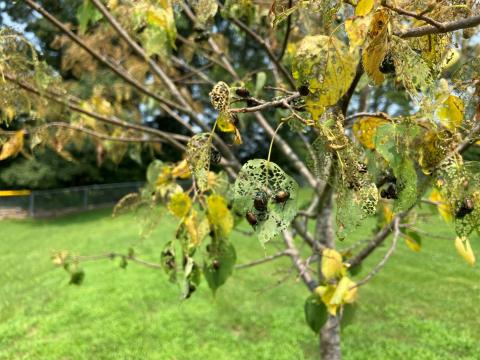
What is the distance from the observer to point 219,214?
3.09 ft

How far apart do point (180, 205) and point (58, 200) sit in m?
11.5

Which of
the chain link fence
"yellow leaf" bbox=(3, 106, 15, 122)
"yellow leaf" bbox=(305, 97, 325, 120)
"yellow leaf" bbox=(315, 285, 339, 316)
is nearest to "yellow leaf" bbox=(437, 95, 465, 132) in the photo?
"yellow leaf" bbox=(305, 97, 325, 120)

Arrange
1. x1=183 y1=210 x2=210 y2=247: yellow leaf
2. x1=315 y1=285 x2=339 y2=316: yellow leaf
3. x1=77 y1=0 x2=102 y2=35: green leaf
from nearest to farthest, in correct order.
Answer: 1. x1=183 y1=210 x2=210 y2=247: yellow leaf
2. x1=315 y1=285 x2=339 y2=316: yellow leaf
3. x1=77 y1=0 x2=102 y2=35: green leaf

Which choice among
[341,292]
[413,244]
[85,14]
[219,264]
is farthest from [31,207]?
[341,292]

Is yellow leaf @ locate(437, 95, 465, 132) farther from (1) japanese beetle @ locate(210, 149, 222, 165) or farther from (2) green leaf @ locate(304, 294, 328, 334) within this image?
(2) green leaf @ locate(304, 294, 328, 334)

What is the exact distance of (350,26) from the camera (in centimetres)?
49

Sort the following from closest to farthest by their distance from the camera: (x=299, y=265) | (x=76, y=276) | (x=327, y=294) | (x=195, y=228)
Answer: (x=195, y=228) < (x=327, y=294) < (x=299, y=265) < (x=76, y=276)

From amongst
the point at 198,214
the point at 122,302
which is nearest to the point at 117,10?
the point at 198,214

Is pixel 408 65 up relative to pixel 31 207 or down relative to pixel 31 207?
up

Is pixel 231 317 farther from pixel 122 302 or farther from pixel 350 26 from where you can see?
pixel 350 26

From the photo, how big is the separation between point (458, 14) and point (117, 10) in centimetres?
126

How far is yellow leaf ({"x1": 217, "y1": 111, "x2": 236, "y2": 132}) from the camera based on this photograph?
0.47 meters

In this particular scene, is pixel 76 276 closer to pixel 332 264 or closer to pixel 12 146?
pixel 12 146

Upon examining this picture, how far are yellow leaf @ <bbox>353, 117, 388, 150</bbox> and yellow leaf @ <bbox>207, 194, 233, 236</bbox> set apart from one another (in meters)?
0.36
